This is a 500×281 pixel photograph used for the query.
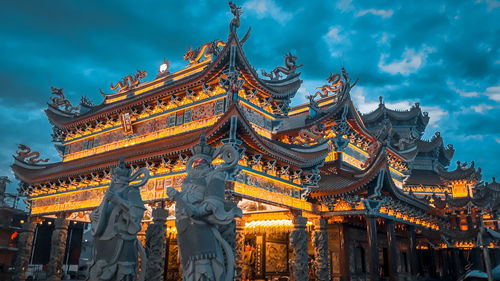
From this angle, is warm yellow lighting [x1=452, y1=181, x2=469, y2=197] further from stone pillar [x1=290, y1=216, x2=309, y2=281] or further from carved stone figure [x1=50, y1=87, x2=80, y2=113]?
carved stone figure [x1=50, y1=87, x2=80, y2=113]

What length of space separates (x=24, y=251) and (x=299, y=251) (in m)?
15.6

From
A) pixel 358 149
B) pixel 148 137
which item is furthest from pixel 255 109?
pixel 358 149

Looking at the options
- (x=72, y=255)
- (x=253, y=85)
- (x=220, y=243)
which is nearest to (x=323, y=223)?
(x=253, y=85)

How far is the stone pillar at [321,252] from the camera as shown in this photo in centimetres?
1603

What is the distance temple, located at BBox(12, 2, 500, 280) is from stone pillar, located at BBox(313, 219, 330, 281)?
45mm

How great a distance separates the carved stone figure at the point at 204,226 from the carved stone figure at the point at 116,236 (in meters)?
1.61

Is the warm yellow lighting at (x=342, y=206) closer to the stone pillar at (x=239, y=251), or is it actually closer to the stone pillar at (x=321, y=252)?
the stone pillar at (x=321, y=252)

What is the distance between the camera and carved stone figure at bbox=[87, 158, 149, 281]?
22.1 ft

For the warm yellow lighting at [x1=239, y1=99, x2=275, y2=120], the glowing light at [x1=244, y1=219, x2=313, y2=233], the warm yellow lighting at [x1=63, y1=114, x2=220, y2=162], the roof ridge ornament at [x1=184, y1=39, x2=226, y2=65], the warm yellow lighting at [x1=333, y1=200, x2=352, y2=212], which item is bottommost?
the glowing light at [x1=244, y1=219, x2=313, y2=233]

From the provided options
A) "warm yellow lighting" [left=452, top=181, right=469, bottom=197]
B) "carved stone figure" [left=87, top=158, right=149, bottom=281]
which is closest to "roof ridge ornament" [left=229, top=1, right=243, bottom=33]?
"carved stone figure" [left=87, top=158, right=149, bottom=281]

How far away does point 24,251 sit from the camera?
67.8ft

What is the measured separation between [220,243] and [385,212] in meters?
13.8

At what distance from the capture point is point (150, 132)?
20266 mm

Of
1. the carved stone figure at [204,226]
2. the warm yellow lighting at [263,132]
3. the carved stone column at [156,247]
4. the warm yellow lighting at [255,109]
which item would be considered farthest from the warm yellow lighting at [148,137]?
the carved stone figure at [204,226]
